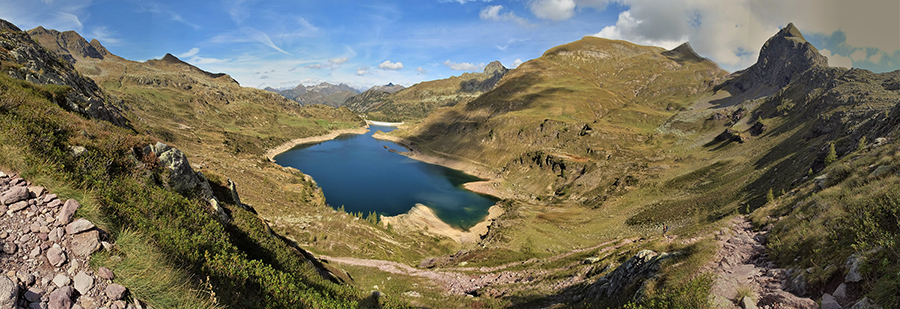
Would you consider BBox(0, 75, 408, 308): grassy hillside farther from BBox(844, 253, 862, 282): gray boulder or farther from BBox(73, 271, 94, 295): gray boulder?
BBox(844, 253, 862, 282): gray boulder

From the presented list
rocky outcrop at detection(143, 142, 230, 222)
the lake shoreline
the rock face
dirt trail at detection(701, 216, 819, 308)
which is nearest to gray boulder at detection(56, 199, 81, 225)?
rocky outcrop at detection(143, 142, 230, 222)

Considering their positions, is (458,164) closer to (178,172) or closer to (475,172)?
(475,172)

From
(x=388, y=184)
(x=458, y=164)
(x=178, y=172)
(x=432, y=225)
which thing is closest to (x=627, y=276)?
(x=178, y=172)

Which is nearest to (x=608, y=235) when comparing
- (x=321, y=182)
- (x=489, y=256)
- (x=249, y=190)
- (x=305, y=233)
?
(x=489, y=256)

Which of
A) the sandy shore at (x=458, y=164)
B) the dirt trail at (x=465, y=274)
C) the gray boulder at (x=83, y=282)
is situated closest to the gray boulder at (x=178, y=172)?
the gray boulder at (x=83, y=282)

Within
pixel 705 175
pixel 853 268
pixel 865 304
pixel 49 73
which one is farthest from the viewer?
pixel 705 175

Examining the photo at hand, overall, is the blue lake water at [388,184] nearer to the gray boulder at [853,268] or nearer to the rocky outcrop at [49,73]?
the rocky outcrop at [49,73]

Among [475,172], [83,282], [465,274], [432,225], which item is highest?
[83,282]
